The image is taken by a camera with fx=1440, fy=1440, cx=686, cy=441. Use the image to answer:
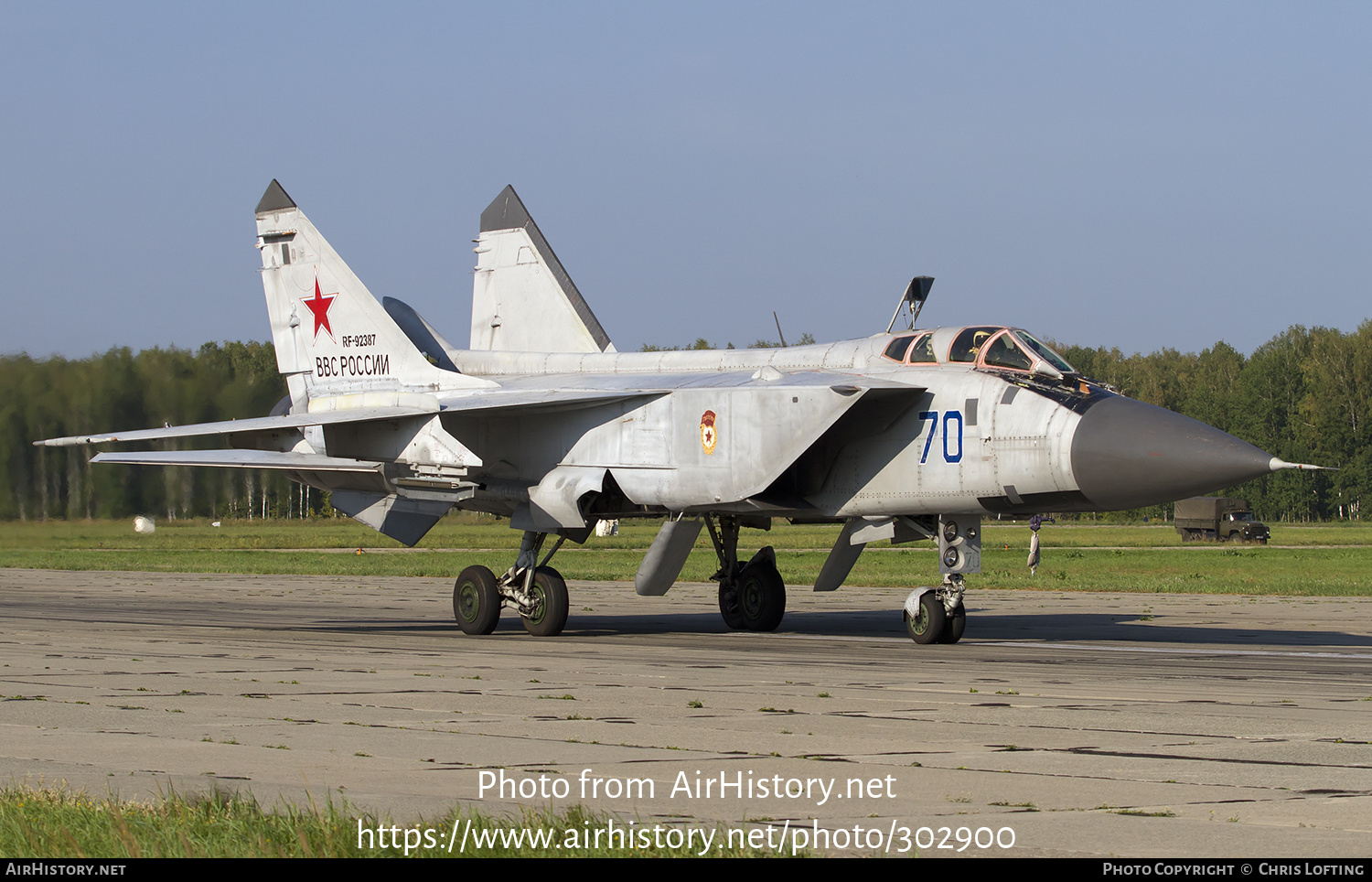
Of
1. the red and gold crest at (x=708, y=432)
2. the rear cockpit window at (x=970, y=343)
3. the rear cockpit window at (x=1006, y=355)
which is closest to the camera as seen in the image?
the rear cockpit window at (x=1006, y=355)

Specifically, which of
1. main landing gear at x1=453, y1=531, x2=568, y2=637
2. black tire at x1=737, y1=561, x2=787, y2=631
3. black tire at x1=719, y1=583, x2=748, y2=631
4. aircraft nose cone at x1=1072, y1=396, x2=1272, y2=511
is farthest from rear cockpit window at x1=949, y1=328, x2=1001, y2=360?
main landing gear at x1=453, y1=531, x2=568, y2=637

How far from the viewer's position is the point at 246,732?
337 inches

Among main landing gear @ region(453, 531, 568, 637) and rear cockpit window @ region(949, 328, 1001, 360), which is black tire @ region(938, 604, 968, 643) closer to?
rear cockpit window @ region(949, 328, 1001, 360)

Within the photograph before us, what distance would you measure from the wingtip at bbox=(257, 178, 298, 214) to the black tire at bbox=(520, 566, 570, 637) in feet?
20.8

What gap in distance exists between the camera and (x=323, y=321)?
1895 cm

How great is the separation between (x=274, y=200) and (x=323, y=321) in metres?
1.95

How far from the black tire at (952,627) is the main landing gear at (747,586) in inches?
129

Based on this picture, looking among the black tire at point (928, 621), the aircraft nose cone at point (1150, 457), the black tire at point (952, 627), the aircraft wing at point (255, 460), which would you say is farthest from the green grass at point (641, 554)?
the aircraft nose cone at point (1150, 457)

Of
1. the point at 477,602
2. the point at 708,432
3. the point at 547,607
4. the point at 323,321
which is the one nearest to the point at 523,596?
the point at 547,607

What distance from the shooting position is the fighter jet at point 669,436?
1391cm

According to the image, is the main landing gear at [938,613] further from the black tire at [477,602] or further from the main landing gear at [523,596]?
the black tire at [477,602]

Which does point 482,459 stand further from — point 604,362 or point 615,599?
point 615,599

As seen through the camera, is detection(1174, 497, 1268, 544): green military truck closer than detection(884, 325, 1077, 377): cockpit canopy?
No

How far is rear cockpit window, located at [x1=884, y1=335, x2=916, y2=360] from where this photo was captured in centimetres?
1520
